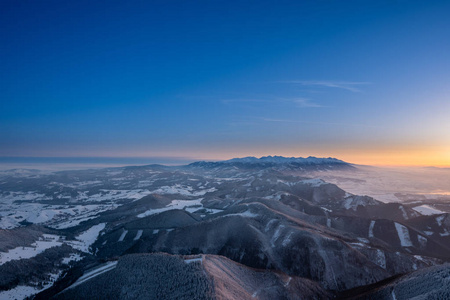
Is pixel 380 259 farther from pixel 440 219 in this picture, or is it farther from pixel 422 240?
pixel 440 219

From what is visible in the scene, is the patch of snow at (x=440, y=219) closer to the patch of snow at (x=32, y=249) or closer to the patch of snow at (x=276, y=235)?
the patch of snow at (x=276, y=235)

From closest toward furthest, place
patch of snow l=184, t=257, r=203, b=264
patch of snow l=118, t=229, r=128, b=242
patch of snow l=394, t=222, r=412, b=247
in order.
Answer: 1. patch of snow l=184, t=257, r=203, b=264
2. patch of snow l=394, t=222, r=412, b=247
3. patch of snow l=118, t=229, r=128, b=242

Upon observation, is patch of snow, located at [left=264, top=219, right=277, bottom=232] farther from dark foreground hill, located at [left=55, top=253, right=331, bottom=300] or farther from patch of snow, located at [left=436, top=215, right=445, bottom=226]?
patch of snow, located at [left=436, top=215, right=445, bottom=226]

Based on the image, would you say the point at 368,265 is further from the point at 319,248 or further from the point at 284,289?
the point at 284,289

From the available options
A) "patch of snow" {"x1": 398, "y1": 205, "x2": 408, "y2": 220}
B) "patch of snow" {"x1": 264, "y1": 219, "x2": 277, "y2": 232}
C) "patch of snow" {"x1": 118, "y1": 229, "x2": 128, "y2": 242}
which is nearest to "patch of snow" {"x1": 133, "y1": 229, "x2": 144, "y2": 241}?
"patch of snow" {"x1": 118, "y1": 229, "x2": 128, "y2": 242}

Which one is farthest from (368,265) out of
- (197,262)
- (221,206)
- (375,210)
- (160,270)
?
(221,206)

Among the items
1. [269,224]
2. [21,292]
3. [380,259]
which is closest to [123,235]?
[21,292]

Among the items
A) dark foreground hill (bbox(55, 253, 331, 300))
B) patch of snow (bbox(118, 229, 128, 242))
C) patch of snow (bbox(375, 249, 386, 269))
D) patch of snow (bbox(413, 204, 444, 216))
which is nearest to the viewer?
dark foreground hill (bbox(55, 253, 331, 300))

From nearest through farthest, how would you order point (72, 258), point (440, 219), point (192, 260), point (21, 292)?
point (192, 260), point (21, 292), point (72, 258), point (440, 219)
